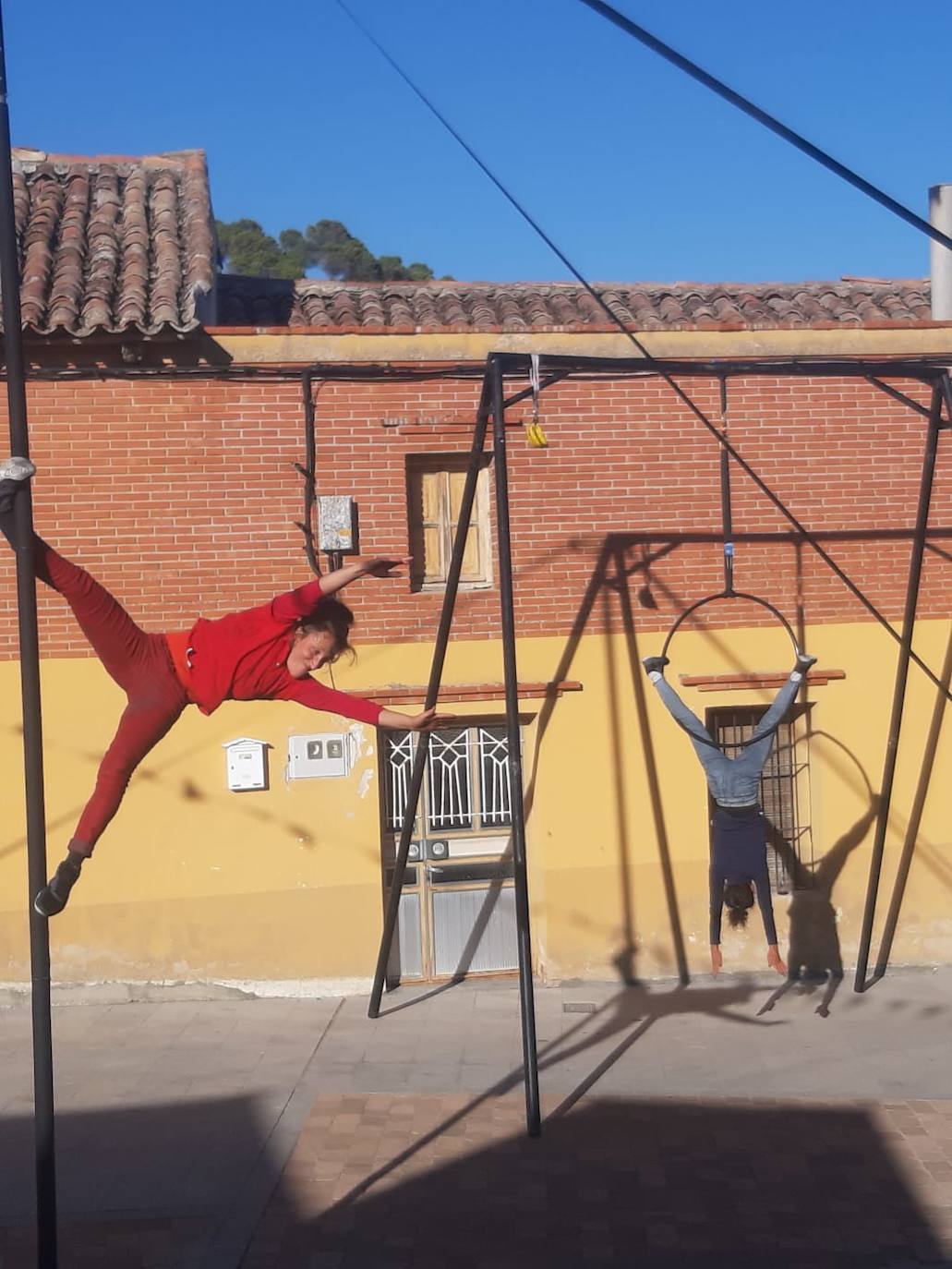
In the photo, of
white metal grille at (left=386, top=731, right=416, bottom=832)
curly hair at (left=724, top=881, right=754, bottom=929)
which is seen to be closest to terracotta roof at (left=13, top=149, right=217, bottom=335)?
white metal grille at (left=386, top=731, right=416, bottom=832)

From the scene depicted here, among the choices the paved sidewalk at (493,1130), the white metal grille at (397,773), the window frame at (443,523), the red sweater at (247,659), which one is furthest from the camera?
the white metal grille at (397,773)

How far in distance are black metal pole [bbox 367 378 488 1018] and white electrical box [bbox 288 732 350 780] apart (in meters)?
1.17

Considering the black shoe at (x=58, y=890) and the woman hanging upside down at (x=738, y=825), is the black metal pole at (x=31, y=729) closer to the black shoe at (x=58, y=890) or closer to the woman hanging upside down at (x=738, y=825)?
the black shoe at (x=58, y=890)

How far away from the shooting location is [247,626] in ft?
23.6

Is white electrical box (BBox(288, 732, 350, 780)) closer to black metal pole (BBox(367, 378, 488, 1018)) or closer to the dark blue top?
black metal pole (BBox(367, 378, 488, 1018))

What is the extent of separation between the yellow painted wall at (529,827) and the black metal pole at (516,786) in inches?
107

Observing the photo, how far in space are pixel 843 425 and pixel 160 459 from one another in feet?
16.5

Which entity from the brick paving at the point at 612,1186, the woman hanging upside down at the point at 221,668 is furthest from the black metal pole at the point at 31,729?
the woman hanging upside down at the point at 221,668

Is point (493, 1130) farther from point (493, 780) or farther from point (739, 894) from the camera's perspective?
point (493, 780)

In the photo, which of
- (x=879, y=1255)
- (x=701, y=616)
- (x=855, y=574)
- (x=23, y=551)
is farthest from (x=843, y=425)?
(x=23, y=551)

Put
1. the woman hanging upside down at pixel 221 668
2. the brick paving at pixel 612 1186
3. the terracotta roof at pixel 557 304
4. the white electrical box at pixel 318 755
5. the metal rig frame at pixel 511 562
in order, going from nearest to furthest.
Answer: the brick paving at pixel 612 1186, the woman hanging upside down at pixel 221 668, the metal rig frame at pixel 511 562, the white electrical box at pixel 318 755, the terracotta roof at pixel 557 304

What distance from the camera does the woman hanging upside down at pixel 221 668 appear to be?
22.7 feet

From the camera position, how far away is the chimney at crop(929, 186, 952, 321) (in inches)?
478

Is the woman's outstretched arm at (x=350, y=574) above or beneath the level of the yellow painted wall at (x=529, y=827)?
above
